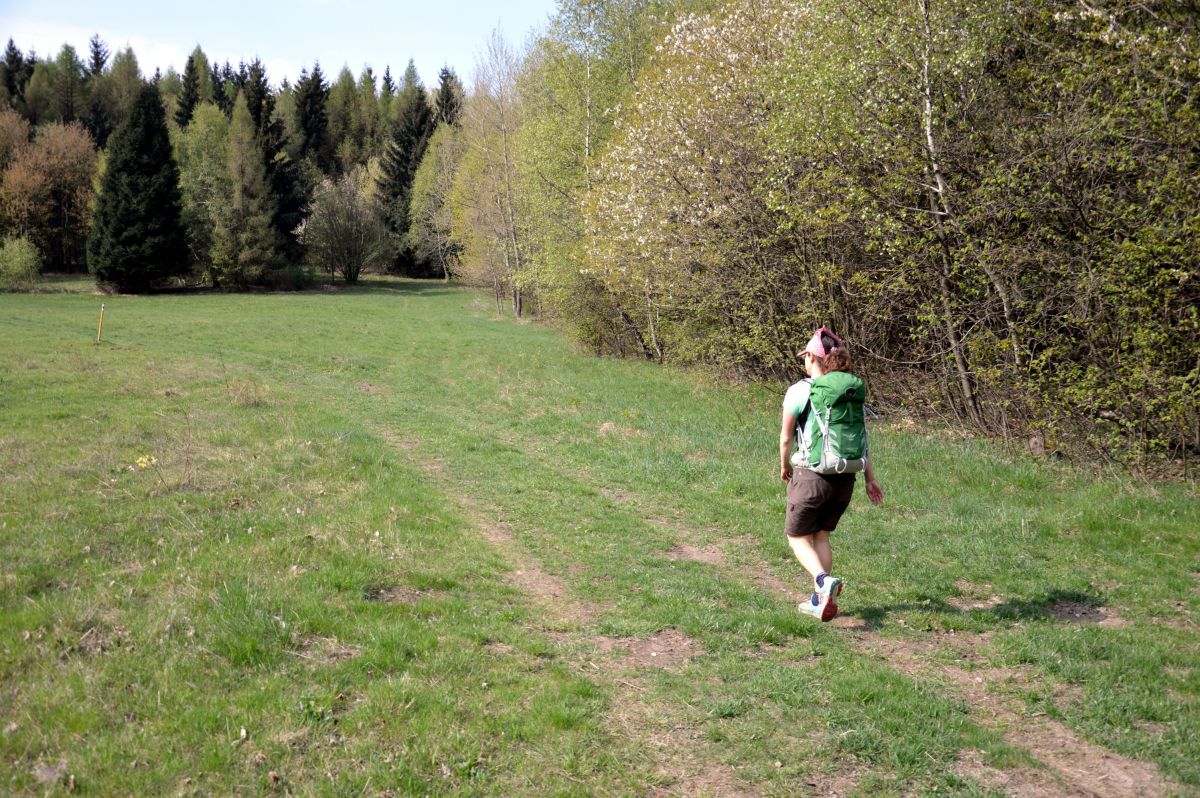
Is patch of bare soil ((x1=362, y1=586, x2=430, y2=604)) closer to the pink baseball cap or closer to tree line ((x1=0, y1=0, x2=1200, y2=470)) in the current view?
the pink baseball cap

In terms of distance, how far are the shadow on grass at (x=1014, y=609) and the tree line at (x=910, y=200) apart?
4.44 meters

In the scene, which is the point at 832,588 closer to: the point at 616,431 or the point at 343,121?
the point at 616,431

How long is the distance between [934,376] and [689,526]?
834 cm

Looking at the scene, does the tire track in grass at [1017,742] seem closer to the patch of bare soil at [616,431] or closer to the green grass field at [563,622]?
the green grass field at [563,622]

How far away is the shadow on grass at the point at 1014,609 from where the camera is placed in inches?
241

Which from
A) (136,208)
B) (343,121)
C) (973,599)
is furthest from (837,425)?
(343,121)

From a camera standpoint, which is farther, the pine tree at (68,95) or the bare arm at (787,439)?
the pine tree at (68,95)

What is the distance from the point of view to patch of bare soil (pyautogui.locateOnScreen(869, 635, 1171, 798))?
12.7 feet

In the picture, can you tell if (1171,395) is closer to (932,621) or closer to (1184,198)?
(1184,198)

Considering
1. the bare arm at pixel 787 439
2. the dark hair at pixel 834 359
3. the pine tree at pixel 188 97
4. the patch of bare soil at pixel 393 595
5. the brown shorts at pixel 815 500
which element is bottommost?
the patch of bare soil at pixel 393 595

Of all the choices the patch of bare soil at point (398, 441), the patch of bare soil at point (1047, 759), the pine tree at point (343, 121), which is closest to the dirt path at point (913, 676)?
the patch of bare soil at point (1047, 759)

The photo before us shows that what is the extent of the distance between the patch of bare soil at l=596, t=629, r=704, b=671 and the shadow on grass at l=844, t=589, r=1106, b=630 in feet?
4.94

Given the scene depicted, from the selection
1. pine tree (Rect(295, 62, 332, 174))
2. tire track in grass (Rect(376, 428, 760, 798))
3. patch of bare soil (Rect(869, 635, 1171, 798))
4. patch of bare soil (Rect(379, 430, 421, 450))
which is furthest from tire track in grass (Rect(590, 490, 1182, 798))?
pine tree (Rect(295, 62, 332, 174))

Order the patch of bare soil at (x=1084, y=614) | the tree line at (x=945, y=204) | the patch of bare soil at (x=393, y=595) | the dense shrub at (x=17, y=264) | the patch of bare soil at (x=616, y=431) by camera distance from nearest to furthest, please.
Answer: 1. the patch of bare soil at (x=1084, y=614)
2. the patch of bare soil at (x=393, y=595)
3. the tree line at (x=945, y=204)
4. the patch of bare soil at (x=616, y=431)
5. the dense shrub at (x=17, y=264)
